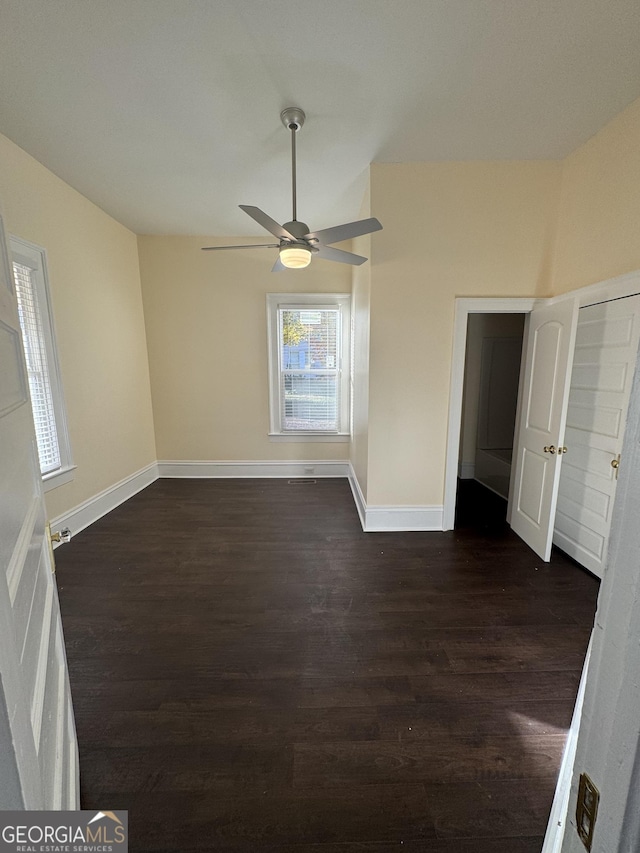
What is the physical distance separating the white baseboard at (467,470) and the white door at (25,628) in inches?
181

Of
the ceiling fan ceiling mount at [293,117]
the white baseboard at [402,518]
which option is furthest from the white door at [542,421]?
the ceiling fan ceiling mount at [293,117]

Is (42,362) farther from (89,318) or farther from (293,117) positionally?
(293,117)

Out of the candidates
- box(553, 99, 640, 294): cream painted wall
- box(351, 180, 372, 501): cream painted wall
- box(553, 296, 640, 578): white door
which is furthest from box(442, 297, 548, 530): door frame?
box(351, 180, 372, 501): cream painted wall

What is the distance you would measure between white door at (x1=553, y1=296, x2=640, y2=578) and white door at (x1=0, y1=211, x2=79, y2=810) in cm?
287

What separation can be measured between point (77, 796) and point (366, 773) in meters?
1.01

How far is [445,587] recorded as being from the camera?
230cm

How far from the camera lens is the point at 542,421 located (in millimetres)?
2662

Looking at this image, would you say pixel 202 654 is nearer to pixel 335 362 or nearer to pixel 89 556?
pixel 89 556

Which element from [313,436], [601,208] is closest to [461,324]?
[601,208]

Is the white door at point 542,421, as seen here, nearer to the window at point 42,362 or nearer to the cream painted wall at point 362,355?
the cream painted wall at point 362,355

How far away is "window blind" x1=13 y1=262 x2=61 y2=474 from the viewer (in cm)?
263

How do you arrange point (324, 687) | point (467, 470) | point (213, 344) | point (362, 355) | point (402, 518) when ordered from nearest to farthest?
point (324, 687) → point (402, 518) → point (362, 355) → point (213, 344) → point (467, 470)

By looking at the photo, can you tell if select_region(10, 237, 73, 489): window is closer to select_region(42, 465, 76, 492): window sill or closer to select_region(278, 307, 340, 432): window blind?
select_region(42, 465, 76, 492): window sill

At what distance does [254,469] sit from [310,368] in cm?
158
